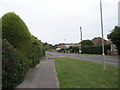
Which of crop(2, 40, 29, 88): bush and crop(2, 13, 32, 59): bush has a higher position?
crop(2, 13, 32, 59): bush

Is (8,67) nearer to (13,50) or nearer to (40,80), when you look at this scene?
(13,50)

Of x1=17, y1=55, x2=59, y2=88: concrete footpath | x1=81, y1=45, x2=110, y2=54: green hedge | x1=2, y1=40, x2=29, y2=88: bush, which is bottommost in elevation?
x1=17, y1=55, x2=59, y2=88: concrete footpath

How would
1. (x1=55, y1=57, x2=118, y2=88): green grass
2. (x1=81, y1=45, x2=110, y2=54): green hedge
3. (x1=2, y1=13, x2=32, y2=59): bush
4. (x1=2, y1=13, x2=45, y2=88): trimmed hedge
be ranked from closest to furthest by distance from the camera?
1. (x1=2, y1=13, x2=45, y2=88): trimmed hedge
2. (x1=2, y1=13, x2=32, y2=59): bush
3. (x1=55, y1=57, x2=118, y2=88): green grass
4. (x1=81, y1=45, x2=110, y2=54): green hedge

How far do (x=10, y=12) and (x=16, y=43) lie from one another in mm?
1571

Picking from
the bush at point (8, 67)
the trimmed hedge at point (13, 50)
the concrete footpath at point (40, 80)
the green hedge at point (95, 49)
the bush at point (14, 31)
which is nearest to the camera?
the bush at point (8, 67)

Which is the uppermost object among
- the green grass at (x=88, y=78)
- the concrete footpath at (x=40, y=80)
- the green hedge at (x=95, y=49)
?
the green hedge at (x=95, y=49)

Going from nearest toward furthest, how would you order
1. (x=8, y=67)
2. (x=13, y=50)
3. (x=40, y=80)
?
(x=8, y=67) → (x=13, y=50) → (x=40, y=80)

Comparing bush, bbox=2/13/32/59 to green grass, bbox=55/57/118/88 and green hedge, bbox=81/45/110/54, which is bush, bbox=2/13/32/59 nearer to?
green grass, bbox=55/57/118/88

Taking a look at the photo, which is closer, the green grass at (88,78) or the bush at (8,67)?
the bush at (8,67)

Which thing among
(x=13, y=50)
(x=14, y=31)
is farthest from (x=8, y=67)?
(x=14, y=31)

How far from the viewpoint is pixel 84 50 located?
6119 centimetres

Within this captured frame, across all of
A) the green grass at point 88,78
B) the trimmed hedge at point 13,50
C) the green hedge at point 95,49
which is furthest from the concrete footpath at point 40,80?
the green hedge at point 95,49

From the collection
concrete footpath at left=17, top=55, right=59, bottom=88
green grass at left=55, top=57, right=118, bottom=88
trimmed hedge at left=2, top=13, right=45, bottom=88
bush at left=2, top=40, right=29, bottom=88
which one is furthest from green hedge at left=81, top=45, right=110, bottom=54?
bush at left=2, top=40, right=29, bottom=88

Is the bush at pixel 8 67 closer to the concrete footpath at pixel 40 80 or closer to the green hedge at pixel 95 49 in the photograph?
the concrete footpath at pixel 40 80
